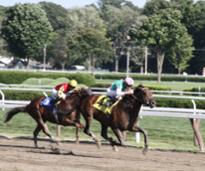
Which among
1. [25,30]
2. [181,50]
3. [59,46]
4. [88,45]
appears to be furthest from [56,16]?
[181,50]

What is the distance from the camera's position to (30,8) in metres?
59.2

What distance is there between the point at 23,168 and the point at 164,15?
41490 mm

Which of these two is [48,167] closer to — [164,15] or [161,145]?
[161,145]

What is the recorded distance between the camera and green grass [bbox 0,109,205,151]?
12.5m

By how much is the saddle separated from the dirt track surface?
2.24 feet

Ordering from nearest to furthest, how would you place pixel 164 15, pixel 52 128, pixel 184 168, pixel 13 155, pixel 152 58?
pixel 184 168 < pixel 13 155 < pixel 52 128 < pixel 164 15 < pixel 152 58

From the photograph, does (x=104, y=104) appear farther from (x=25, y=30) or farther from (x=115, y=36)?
(x=115, y=36)

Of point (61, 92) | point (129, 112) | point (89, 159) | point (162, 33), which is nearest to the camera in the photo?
point (89, 159)

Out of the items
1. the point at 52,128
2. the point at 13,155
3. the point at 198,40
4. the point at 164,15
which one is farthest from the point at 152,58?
the point at 13,155

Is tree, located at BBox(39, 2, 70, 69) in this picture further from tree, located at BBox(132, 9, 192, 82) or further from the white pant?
the white pant

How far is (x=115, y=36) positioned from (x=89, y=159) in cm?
7751

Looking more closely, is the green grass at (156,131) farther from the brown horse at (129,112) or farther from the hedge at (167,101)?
the brown horse at (129,112)

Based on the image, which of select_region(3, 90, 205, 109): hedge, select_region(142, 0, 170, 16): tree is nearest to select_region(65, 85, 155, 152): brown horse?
select_region(3, 90, 205, 109): hedge

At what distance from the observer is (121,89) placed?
11.1 meters
